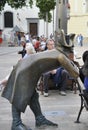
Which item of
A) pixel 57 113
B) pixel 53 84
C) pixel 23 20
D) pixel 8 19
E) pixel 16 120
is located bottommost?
pixel 57 113

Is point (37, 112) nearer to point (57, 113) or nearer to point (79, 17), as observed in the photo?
point (57, 113)

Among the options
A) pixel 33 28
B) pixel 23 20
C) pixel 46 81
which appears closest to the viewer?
pixel 46 81

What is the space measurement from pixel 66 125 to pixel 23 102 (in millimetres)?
1108

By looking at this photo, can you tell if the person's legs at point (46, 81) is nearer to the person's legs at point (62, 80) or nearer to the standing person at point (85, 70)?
the person's legs at point (62, 80)

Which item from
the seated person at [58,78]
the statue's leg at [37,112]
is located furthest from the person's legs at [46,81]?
the statue's leg at [37,112]

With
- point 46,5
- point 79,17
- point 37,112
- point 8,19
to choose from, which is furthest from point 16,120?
point 8,19

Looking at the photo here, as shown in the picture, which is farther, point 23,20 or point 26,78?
point 23,20

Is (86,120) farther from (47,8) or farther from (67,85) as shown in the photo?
(47,8)

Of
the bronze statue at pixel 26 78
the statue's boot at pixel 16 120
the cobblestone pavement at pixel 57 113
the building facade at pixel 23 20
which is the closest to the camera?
the bronze statue at pixel 26 78

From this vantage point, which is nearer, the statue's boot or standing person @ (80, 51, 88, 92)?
the statue's boot

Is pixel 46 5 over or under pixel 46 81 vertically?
over

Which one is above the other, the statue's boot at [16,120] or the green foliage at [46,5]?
the green foliage at [46,5]

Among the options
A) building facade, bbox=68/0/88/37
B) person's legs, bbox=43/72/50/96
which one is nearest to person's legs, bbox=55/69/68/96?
person's legs, bbox=43/72/50/96

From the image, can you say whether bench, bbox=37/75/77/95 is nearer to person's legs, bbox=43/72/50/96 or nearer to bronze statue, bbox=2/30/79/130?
person's legs, bbox=43/72/50/96
